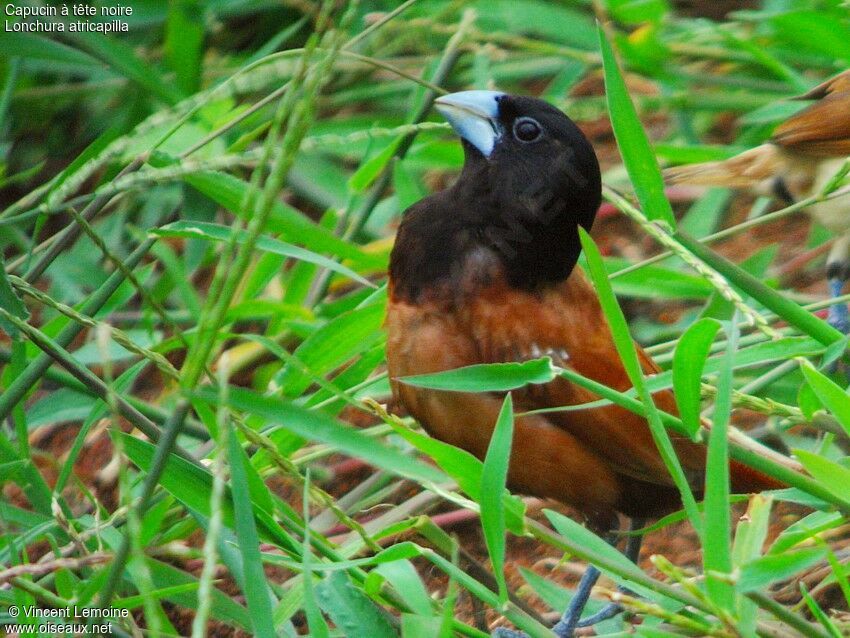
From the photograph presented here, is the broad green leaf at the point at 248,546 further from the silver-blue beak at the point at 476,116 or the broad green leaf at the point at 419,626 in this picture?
the silver-blue beak at the point at 476,116

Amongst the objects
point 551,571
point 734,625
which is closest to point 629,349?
point 734,625

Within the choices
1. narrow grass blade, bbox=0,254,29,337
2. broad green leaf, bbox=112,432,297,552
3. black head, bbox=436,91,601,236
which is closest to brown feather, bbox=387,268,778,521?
black head, bbox=436,91,601,236

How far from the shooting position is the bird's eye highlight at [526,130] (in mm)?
2221

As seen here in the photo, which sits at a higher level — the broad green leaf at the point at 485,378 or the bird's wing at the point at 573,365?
the broad green leaf at the point at 485,378

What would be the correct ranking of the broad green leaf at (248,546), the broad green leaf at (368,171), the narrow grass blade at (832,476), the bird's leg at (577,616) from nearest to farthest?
the broad green leaf at (248,546), the narrow grass blade at (832,476), the bird's leg at (577,616), the broad green leaf at (368,171)

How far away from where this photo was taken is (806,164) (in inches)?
109

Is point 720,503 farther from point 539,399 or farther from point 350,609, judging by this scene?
point 539,399

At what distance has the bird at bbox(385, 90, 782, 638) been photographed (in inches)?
83.0

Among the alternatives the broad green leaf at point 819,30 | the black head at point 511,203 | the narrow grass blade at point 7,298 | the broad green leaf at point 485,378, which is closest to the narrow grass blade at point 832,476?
the broad green leaf at point 485,378

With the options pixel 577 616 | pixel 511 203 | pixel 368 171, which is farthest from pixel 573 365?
pixel 368 171

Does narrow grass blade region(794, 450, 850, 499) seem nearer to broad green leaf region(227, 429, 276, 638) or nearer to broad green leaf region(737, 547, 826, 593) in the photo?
broad green leaf region(737, 547, 826, 593)

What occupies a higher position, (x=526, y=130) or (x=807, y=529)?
(x=526, y=130)

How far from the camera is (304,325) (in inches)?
103

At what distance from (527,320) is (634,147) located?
0.57m
